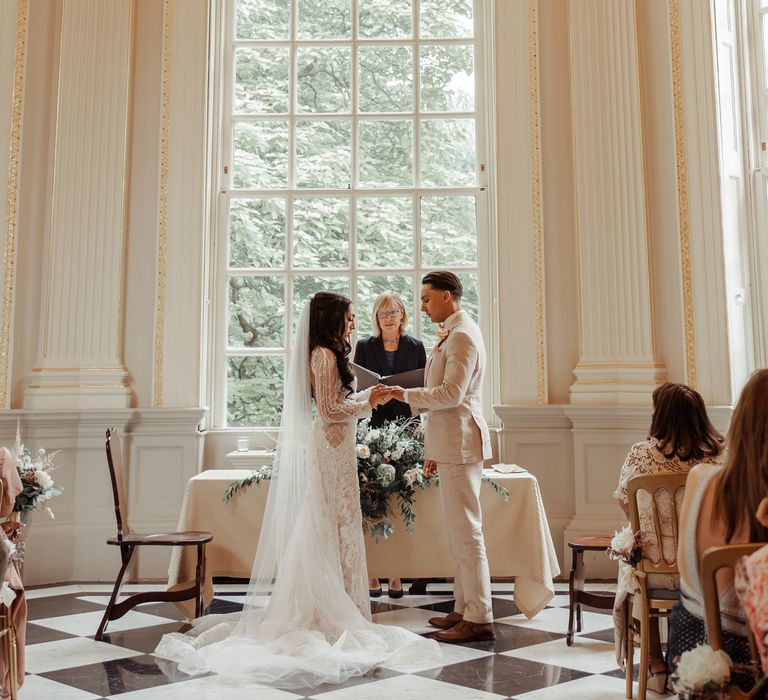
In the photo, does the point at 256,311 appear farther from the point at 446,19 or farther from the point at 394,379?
the point at 446,19

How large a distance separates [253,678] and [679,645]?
1715mm

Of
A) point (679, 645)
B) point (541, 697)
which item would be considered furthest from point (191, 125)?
point (679, 645)

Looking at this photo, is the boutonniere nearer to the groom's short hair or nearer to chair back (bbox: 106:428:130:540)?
the groom's short hair

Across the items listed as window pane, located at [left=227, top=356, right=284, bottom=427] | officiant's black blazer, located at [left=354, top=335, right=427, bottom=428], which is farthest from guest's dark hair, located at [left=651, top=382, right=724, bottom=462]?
window pane, located at [left=227, top=356, right=284, bottom=427]

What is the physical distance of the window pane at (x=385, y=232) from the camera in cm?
602

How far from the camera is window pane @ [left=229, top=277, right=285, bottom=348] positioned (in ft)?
19.6

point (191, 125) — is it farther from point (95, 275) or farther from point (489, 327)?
point (489, 327)

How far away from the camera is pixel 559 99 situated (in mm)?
5754

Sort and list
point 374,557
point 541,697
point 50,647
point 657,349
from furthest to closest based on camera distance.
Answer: point 657,349 < point 374,557 < point 50,647 < point 541,697

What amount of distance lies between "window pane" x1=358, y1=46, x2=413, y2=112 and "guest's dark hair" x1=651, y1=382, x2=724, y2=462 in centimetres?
375

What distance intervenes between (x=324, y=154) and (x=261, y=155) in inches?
18.2

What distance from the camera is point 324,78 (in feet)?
20.2

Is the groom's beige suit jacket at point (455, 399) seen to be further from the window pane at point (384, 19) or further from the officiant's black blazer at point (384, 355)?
the window pane at point (384, 19)

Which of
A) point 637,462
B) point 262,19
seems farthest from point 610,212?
point 262,19
